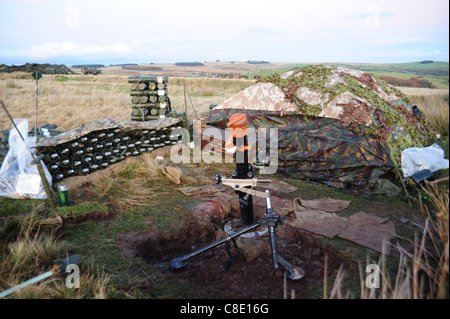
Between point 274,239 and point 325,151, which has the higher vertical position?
point 325,151

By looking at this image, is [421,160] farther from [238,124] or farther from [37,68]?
[37,68]

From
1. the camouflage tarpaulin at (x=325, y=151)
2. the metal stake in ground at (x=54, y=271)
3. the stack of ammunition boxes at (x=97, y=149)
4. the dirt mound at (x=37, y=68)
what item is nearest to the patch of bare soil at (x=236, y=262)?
the metal stake in ground at (x=54, y=271)

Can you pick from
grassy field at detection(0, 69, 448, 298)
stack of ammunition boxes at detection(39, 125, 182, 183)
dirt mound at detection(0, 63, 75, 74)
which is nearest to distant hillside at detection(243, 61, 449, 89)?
grassy field at detection(0, 69, 448, 298)

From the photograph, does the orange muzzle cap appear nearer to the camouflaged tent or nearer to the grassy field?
the grassy field

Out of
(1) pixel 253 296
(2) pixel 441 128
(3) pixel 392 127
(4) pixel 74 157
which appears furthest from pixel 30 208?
(2) pixel 441 128

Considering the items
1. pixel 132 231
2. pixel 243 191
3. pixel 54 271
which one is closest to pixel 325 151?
pixel 243 191

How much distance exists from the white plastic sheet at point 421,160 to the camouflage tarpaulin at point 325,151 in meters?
0.28

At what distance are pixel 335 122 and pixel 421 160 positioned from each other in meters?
1.70

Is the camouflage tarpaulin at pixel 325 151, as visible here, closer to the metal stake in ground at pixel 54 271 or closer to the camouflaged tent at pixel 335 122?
the camouflaged tent at pixel 335 122

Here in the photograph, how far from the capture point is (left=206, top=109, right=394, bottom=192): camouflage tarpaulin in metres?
6.47

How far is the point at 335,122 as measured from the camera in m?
7.00

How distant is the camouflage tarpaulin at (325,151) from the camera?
6469 mm

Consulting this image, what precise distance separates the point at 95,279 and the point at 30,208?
2462 mm
